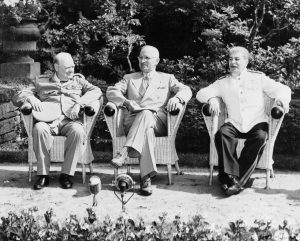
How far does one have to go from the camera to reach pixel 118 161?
5.71 metres

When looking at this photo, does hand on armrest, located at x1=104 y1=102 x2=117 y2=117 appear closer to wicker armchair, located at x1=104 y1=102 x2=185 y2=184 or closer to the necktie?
wicker armchair, located at x1=104 y1=102 x2=185 y2=184

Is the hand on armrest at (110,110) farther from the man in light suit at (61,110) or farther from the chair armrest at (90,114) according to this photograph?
the man in light suit at (61,110)

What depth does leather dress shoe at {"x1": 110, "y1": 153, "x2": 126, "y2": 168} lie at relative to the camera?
5.70m

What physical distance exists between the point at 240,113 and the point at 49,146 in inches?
74.7

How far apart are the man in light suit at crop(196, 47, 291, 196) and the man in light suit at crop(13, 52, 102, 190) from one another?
125 centimetres

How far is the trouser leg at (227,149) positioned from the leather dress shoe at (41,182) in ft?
5.54

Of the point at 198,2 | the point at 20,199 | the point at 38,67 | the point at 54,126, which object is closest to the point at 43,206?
the point at 20,199

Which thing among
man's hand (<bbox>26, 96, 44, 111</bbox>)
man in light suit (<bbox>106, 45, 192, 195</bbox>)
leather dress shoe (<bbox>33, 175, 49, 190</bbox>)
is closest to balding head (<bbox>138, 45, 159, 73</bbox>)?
man in light suit (<bbox>106, 45, 192, 195</bbox>)

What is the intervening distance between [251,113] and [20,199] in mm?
2352

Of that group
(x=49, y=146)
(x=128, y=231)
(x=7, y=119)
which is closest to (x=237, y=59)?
(x=49, y=146)

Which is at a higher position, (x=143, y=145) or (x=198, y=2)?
(x=198, y=2)

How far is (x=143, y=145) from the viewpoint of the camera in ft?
19.0

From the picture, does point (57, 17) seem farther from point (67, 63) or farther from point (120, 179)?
point (120, 179)

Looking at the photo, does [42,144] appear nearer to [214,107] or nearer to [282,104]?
[214,107]
